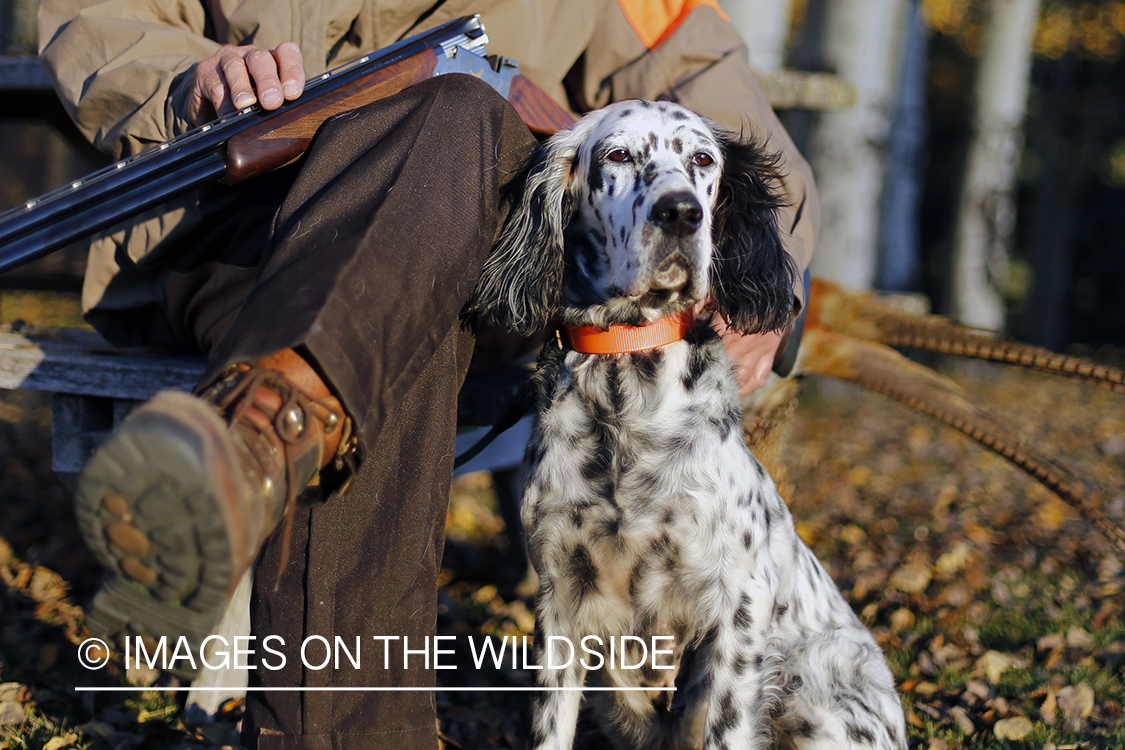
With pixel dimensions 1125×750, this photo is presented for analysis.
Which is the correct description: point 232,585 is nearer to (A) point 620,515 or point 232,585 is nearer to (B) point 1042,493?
(A) point 620,515

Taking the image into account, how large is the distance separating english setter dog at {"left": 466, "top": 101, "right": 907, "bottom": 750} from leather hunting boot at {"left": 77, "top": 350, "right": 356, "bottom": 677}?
0.74 m

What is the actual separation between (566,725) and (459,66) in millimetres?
1821

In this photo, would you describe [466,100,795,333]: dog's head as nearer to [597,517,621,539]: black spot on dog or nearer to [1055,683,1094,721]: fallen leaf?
[597,517,621,539]: black spot on dog

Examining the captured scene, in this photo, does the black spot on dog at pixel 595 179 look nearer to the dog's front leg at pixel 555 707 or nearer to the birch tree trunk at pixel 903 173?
the dog's front leg at pixel 555 707

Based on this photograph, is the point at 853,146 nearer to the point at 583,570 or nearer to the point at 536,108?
the point at 536,108

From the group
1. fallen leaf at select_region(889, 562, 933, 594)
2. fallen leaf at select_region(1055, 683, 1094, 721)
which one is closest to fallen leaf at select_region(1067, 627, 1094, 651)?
fallen leaf at select_region(1055, 683, 1094, 721)

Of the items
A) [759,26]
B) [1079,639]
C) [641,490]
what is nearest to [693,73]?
[641,490]

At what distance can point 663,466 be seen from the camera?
2.00 metres

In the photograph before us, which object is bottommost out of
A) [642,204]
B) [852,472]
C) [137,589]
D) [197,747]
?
[852,472]

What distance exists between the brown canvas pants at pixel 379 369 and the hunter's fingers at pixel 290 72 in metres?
0.28

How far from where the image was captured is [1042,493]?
5453 mm

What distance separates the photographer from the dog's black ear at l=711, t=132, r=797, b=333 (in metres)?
2.25

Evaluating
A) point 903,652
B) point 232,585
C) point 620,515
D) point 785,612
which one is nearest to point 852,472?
point 903,652

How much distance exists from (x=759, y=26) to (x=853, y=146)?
211cm
